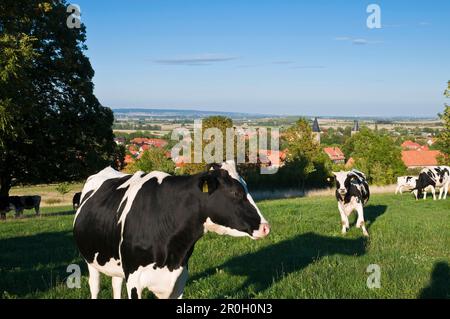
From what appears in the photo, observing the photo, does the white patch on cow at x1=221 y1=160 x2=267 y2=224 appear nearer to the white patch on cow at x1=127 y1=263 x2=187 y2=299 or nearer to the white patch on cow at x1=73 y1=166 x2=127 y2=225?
the white patch on cow at x1=127 y1=263 x2=187 y2=299

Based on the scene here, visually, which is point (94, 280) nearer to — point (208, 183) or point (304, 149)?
point (208, 183)

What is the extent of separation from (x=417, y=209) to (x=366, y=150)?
59.0 metres

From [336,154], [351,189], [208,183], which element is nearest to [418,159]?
[336,154]

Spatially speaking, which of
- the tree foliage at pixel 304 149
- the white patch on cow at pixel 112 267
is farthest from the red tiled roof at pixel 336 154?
the white patch on cow at pixel 112 267

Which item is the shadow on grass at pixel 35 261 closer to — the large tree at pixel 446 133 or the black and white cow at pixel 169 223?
the black and white cow at pixel 169 223

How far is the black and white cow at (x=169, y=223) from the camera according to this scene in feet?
17.5

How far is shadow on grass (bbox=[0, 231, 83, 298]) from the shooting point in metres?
8.03

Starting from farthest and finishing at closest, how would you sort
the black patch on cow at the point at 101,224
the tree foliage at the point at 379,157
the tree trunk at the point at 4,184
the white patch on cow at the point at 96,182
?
the tree foliage at the point at 379,157, the tree trunk at the point at 4,184, the white patch on cow at the point at 96,182, the black patch on cow at the point at 101,224

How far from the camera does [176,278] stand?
535 centimetres

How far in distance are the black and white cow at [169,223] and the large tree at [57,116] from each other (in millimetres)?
18552

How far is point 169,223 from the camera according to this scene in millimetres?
5484

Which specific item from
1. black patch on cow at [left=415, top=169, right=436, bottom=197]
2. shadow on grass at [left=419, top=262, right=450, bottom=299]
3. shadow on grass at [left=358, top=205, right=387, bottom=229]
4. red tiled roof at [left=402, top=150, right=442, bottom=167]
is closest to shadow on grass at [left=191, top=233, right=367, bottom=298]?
shadow on grass at [left=419, top=262, right=450, bottom=299]
